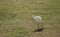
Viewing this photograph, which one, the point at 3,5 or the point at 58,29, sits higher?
the point at 3,5

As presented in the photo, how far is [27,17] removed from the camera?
7.71 metres

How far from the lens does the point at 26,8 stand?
29.1 ft

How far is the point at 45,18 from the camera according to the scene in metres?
7.60

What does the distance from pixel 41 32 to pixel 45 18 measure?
1254 mm

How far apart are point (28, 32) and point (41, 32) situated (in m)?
0.43

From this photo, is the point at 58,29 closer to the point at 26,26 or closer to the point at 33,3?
the point at 26,26

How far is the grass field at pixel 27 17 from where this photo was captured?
6.39 metres

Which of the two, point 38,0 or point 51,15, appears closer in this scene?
point 51,15

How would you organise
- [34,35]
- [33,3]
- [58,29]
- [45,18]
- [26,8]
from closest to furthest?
[34,35] → [58,29] → [45,18] → [26,8] → [33,3]

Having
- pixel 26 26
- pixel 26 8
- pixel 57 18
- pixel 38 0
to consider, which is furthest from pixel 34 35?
pixel 38 0

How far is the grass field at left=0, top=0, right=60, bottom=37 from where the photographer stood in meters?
6.39

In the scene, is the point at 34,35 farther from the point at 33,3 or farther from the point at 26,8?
the point at 33,3

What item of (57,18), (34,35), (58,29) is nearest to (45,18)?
(57,18)

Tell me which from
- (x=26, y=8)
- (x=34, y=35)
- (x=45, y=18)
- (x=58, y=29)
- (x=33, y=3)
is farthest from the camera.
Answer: (x=33, y=3)
